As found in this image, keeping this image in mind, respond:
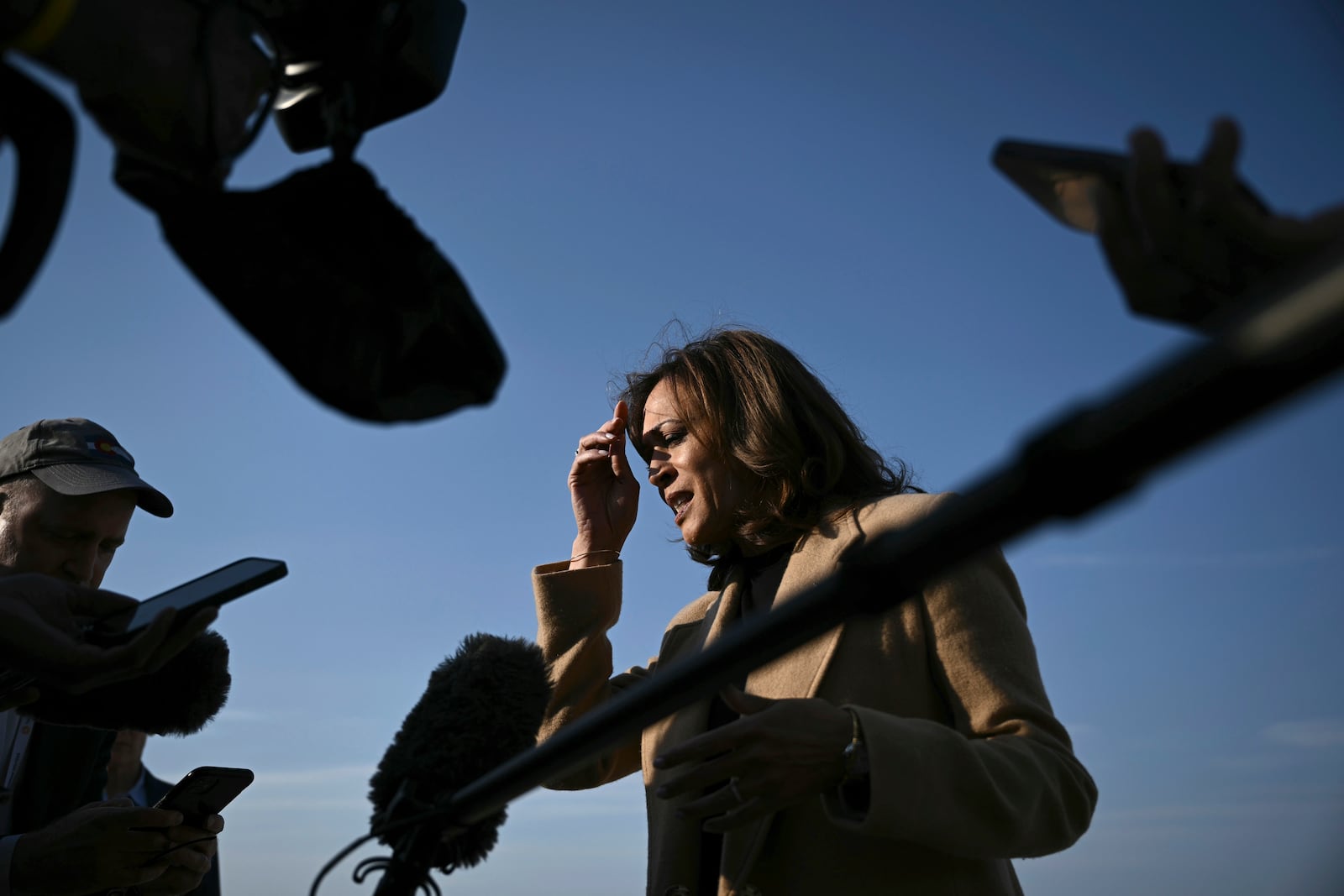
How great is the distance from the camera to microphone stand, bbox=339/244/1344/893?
2.10ft

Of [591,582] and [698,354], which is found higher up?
[698,354]

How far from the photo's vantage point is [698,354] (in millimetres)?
3303

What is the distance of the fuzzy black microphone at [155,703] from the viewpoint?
6.81ft

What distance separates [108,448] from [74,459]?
0.13 m

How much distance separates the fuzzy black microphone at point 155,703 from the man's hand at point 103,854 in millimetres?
408

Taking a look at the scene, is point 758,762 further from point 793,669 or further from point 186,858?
point 186,858

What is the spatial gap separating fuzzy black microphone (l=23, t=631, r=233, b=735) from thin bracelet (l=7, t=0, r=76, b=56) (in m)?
1.22

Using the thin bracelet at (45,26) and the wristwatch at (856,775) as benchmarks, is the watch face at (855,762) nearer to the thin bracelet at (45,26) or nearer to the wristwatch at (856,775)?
the wristwatch at (856,775)

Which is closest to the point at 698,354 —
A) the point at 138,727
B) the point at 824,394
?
the point at 824,394

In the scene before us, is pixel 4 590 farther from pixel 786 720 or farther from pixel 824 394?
pixel 824 394

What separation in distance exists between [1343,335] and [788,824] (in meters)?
1.92

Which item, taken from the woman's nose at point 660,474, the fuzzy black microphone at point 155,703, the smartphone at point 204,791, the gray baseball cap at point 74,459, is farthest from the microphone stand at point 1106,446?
the gray baseball cap at point 74,459

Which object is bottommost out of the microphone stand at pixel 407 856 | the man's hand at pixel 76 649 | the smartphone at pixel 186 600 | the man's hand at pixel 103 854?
the microphone stand at pixel 407 856

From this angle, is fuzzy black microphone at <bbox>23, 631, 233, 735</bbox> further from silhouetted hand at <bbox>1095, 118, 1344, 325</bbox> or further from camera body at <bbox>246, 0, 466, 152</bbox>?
silhouetted hand at <bbox>1095, 118, 1344, 325</bbox>
